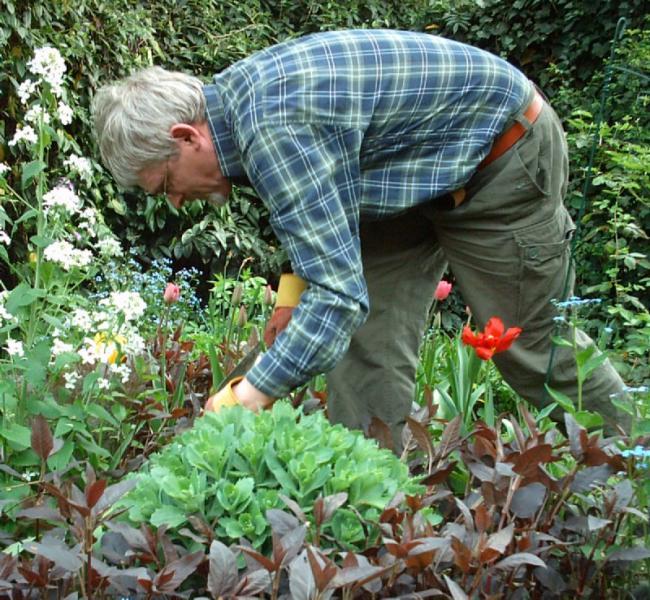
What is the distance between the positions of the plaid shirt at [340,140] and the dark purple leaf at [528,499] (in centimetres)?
47

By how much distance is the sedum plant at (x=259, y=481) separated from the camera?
160cm

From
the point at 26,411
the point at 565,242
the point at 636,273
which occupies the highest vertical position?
the point at 565,242

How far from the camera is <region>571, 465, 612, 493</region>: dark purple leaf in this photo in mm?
1771

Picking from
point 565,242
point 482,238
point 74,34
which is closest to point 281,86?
point 482,238

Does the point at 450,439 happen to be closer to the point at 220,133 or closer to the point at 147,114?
the point at 220,133

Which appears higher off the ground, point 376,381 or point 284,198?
point 284,198

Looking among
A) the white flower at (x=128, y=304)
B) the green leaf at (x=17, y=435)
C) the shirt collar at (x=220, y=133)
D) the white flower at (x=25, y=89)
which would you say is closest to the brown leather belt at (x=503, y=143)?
the shirt collar at (x=220, y=133)

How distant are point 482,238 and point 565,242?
220mm

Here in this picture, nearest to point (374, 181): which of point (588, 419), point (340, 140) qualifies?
point (340, 140)

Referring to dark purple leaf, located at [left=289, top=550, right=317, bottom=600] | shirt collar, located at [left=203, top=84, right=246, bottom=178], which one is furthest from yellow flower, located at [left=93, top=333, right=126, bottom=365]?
dark purple leaf, located at [left=289, top=550, right=317, bottom=600]

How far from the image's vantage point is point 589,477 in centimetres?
177

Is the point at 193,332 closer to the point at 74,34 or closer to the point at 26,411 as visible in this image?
the point at 74,34

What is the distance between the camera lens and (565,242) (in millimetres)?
2412

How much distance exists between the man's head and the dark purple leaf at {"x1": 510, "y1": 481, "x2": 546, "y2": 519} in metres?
0.96
